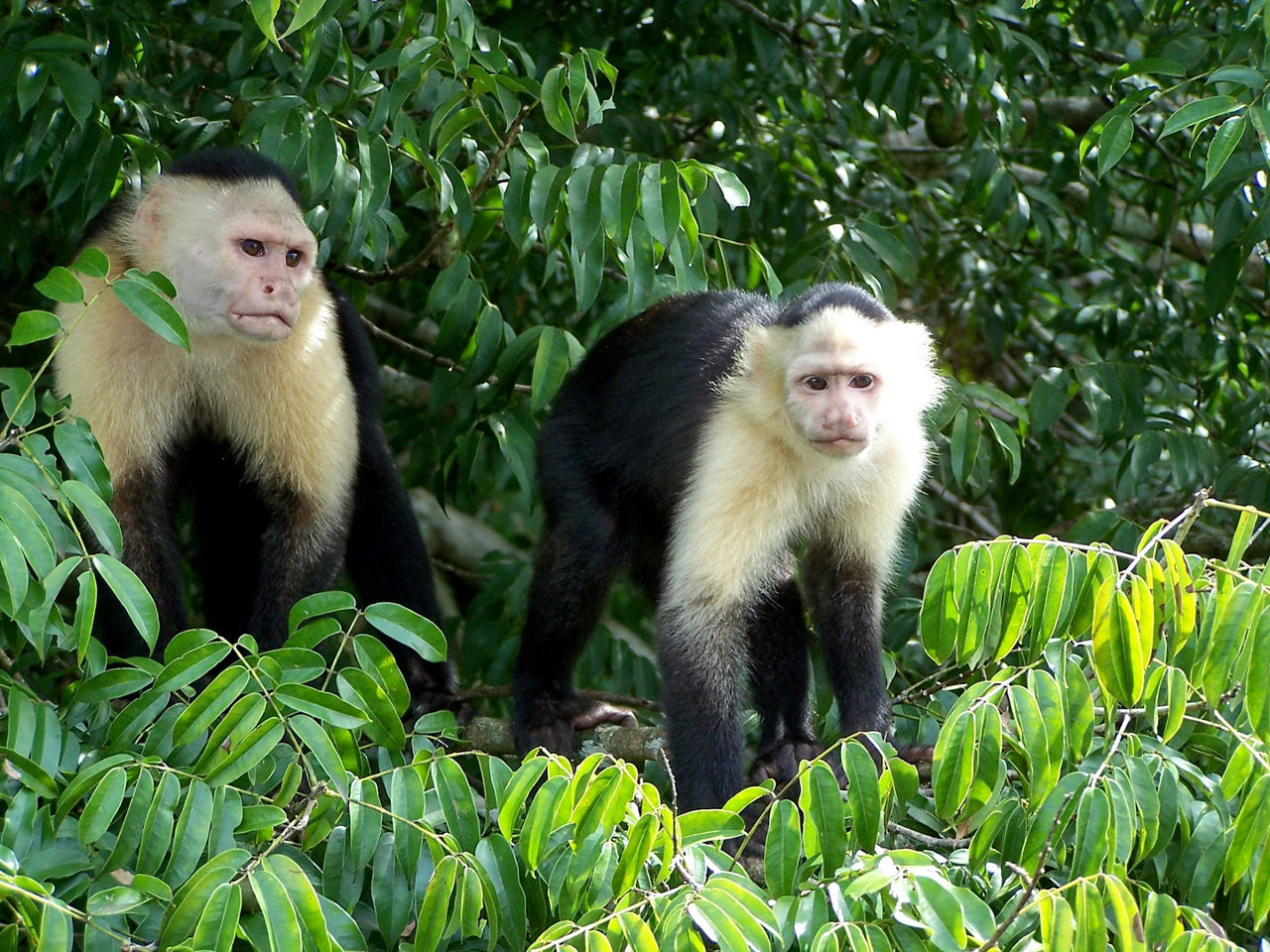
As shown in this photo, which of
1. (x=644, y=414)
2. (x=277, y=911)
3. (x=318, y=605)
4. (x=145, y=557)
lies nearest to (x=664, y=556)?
(x=644, y=414)

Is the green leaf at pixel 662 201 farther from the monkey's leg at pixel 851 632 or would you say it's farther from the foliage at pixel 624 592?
the monkey's leg at pixel 851 632

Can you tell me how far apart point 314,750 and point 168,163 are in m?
1.95

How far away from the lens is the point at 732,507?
3.25 meters

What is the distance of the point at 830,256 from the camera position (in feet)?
13.3

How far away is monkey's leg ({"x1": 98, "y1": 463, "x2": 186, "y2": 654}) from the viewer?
10.8 feet

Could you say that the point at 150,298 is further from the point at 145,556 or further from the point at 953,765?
the point at 953,765

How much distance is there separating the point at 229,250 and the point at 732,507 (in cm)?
128

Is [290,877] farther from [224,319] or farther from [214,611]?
[214,611]

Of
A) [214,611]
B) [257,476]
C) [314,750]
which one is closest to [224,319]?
[257,476]

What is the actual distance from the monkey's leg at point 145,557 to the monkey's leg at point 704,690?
113 cm

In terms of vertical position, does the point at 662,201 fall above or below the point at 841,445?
above

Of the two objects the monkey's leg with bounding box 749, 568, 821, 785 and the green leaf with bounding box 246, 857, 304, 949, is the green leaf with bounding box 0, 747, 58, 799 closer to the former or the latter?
the green leaf with bounding box 246, 857, 304, 949

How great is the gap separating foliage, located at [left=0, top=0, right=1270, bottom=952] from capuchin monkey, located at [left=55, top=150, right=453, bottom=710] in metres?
0.15

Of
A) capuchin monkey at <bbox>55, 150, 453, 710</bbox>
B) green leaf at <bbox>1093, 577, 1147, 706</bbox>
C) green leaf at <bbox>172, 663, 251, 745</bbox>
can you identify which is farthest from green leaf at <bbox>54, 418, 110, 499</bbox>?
green leaf at <bbox>1093, 577, 1147, 706</bbox>
